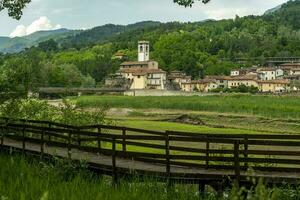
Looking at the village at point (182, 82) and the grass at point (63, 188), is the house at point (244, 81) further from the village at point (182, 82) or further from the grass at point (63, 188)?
the grass at point (63, 188)

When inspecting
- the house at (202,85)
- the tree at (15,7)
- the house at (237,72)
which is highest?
the tree at (15,7)

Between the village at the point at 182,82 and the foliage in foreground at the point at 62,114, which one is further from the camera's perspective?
the village at the point at 182,82

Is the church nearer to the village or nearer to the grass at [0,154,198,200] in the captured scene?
the village

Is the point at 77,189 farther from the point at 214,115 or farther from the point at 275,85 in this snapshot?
the point at 275,85

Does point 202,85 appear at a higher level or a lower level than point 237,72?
lower

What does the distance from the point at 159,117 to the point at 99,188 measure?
59967 mm

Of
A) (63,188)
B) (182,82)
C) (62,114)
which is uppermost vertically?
(63,188)

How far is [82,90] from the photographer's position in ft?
385

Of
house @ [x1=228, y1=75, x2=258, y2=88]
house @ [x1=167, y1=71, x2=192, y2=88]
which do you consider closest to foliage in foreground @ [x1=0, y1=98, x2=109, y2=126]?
house @ [x1=228, y1=75, x2=258, y2=88]

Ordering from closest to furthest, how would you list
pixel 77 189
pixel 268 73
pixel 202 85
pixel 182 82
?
pixel 77 189
pixel 202 85
pixel 182 82
pixel 268 73

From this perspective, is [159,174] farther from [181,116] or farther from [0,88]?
[181,116]

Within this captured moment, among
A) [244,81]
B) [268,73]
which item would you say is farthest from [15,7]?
[268,73]

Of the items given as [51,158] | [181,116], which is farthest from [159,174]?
[181,116]

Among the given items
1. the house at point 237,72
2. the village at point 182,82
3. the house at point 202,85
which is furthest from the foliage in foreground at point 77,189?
the house at point 237,72
